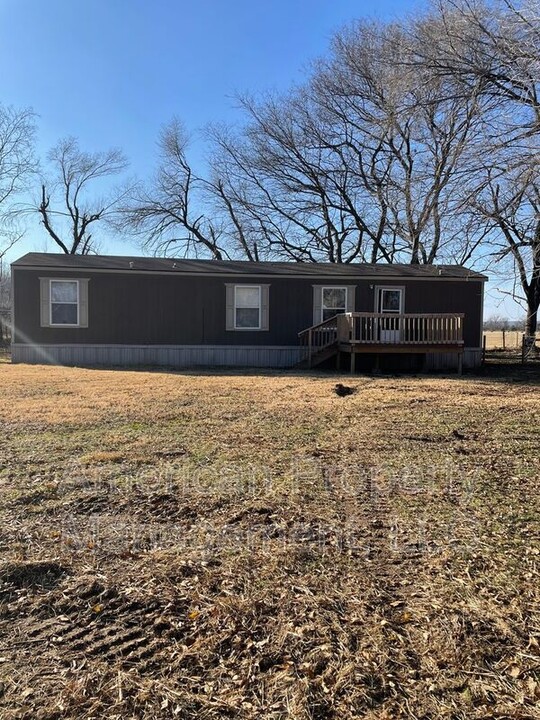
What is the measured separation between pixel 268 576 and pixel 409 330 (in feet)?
40.0

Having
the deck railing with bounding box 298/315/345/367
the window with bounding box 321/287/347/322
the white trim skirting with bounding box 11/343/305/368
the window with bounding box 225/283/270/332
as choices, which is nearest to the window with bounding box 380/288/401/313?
the window with bounding box 321/287/347/322

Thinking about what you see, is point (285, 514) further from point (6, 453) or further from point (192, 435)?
point (6, 453)

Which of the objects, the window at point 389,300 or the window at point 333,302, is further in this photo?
the window at point 389,300

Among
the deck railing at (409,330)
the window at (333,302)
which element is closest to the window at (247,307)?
the window at (333,302)

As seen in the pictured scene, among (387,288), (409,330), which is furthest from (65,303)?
(409,330)

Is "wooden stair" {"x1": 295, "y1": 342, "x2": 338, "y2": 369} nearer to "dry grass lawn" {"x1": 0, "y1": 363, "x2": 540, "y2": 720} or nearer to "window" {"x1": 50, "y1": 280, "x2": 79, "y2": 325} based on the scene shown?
"window" {"x1": 50, "y1": 280, "x2": 79, "y2": 325}

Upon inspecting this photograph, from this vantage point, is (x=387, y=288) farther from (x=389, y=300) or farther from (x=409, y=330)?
(x=409, y=330)

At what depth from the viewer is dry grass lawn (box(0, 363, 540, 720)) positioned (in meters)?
1.84

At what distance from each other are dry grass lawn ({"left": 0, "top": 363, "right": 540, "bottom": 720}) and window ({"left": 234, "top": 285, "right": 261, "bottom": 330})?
998 cm

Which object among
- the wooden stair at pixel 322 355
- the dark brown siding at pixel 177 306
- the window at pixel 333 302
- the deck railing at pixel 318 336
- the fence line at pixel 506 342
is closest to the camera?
the wooden stair at pixel 322 355

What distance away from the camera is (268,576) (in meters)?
2.64

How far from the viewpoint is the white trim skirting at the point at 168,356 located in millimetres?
15125

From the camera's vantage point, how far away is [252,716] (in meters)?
1.72

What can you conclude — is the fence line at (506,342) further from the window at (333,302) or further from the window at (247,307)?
the window at (247,307)
